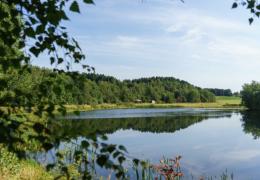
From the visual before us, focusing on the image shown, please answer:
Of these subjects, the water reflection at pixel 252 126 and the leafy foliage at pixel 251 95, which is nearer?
the water reflection at pixel 252 126

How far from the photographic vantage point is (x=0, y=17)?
12.6 ft

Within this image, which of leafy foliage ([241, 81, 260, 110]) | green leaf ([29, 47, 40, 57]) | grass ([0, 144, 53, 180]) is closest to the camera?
green leaf ([29, 47, 40, 57])

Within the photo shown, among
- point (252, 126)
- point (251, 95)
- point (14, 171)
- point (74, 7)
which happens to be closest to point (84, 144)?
point (74, 7)

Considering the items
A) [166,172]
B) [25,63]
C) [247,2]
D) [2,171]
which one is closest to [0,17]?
[25,63]

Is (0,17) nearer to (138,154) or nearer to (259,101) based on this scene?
(138,154)

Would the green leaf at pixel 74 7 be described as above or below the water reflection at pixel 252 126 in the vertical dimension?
above

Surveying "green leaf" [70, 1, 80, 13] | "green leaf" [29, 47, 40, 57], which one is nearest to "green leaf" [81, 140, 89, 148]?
"green leaf" [70, 1, 80, 13]

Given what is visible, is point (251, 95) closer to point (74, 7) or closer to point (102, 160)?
point (102, 160)

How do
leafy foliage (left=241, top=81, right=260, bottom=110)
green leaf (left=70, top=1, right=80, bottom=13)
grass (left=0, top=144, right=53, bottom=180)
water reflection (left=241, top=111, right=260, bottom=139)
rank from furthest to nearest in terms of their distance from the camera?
leafy foliage (left=241, top=81, right=260, bottom=110) → water reflection (left=241, top=111, right=260, bottom=139) → grass (left=0, top=144, right=53, bottom=180) → green leaf (left=70, top=1, right=80, bottom=13)

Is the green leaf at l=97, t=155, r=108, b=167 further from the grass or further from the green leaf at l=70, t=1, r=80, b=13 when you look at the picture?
the grass

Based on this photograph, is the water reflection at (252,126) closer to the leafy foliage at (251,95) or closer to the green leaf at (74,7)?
the green leaf at (74,7)

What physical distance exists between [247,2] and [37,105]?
3311mm

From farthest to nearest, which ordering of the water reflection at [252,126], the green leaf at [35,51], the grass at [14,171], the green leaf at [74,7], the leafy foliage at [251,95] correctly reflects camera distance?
the leafy foliage at [251,95] < the water reflection at [252,126] < the grass at [14,171] < the green leaf at [35,51] < the green leaf at [74,7]

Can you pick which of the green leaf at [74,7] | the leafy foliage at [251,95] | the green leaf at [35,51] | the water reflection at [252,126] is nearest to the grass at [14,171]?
the green leaf at [35,51]
